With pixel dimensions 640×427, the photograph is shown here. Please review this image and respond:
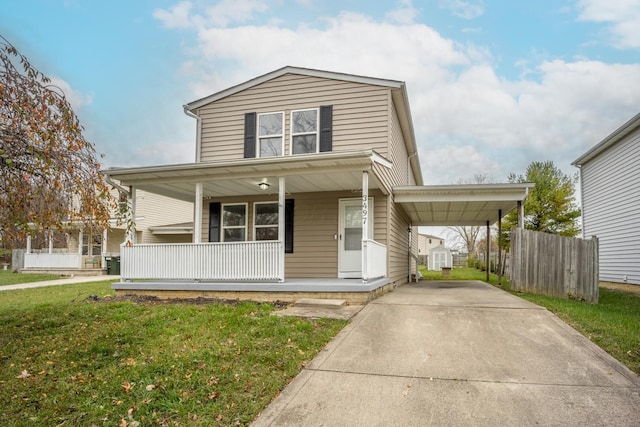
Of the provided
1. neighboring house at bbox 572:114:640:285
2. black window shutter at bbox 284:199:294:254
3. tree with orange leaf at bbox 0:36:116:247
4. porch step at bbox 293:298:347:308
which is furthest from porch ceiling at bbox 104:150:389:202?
neighboring house at bbox 572:114:640:285

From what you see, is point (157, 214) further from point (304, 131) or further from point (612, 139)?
point (612, 139)

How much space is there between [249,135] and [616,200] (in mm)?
13170

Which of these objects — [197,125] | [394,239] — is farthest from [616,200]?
[197,125]

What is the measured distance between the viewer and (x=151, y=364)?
4555 millimetres

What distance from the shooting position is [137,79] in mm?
12844

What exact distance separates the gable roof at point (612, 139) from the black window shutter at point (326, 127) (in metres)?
9.22

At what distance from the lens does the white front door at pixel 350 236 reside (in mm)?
10234

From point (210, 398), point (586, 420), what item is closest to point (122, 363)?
point (210, 398)

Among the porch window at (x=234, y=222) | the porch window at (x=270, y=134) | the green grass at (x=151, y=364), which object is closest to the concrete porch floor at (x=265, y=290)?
the green grass at (x=151, y=364)

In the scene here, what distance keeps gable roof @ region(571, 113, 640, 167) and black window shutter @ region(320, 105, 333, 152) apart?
922 cm

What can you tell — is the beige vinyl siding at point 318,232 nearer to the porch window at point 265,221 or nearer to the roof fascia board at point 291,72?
the porch window at point 265,221

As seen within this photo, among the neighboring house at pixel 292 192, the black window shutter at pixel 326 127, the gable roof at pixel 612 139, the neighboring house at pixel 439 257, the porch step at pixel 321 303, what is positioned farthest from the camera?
the neighboring house at pixel 439 257

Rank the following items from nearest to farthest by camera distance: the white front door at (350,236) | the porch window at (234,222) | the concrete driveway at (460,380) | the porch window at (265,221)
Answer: the concrete driveway at (460,380), the white front door at (350,236), the porch window at (265,221), the porch window at (234,222)

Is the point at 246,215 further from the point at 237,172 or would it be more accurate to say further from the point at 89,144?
the point at 89,144
